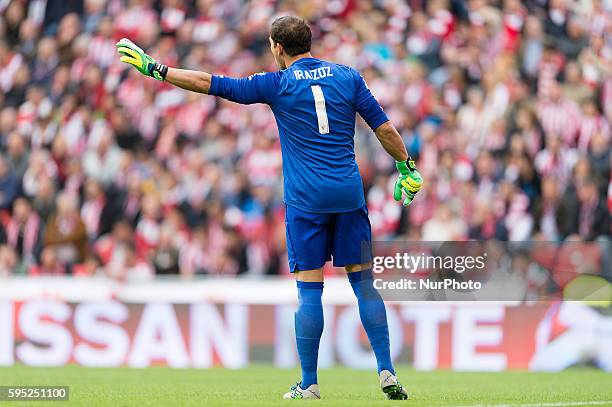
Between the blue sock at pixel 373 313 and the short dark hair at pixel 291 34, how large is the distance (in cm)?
143

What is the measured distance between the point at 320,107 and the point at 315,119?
0.08 meters

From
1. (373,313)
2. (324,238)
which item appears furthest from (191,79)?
(373,313)

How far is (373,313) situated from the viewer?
776cm

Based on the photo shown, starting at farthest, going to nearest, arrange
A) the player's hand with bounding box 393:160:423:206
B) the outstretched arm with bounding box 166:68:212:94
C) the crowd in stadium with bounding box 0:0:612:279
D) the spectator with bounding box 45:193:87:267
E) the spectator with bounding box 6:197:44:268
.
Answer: the spectator with bounding box 6:197:44:268
the spectator with bounding box 45:193:87:267
the crowd in stadium with bounding box 0:0:612:279
the player's hand with bounding box 393:160:423:206
the outstretched arm with bounding box 166:68:212:94

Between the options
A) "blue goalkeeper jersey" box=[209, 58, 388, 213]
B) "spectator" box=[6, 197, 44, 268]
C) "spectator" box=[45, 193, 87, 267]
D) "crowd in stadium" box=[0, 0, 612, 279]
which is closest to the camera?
"blue goalkeeper jersey" box=[209, 58, 388, 213]

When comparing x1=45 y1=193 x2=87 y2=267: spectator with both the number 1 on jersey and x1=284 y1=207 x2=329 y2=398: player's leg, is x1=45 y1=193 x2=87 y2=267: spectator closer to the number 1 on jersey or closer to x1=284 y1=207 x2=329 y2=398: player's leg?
x1=284 y1=207 x2=329 y2=398: player's leg

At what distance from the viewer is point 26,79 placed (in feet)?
64.2

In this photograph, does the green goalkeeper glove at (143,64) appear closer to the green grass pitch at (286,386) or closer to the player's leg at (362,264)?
the player's leg at (362,264)

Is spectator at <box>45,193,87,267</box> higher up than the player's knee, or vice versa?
the player's knee

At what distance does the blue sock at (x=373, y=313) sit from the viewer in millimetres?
7715

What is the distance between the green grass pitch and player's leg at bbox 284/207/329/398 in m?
0.21

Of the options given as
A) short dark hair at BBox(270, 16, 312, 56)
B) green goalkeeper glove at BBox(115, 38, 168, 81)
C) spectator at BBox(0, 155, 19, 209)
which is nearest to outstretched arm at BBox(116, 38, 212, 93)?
green goalkeeper glove at BBox(115, 38, 168, 81)

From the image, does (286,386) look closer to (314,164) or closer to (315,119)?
(314,164)

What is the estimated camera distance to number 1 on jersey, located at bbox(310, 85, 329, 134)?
25.3 ft
